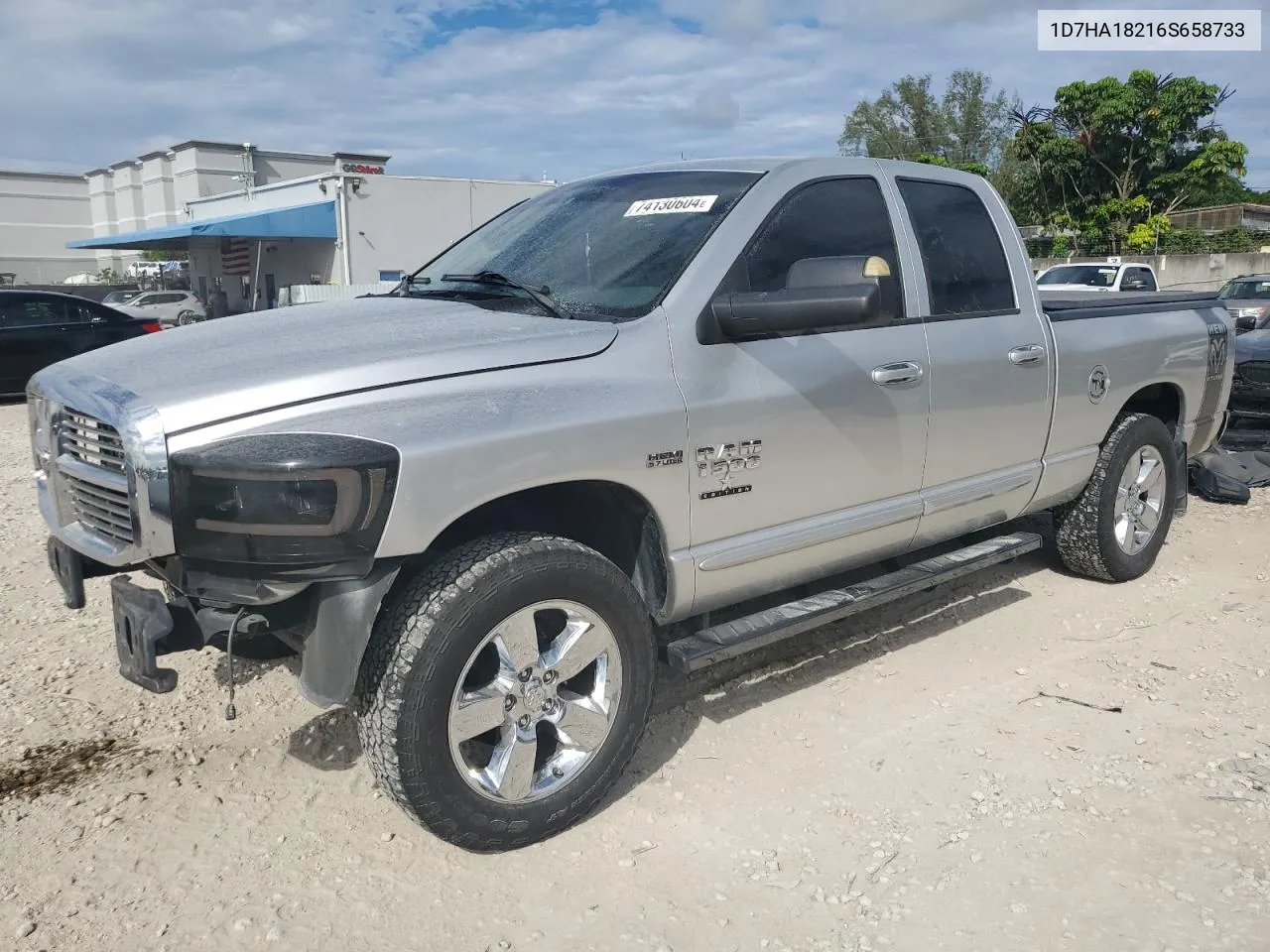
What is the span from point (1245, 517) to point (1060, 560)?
215 centimetres

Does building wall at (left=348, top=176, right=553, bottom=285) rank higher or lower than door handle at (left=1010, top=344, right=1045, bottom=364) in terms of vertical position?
higher

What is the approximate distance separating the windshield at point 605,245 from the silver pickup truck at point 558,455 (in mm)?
15

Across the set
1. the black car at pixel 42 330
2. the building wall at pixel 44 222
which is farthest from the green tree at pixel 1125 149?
the building wall at pixel 44 222

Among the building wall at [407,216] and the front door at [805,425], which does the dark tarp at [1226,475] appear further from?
the building wall at [407,216]

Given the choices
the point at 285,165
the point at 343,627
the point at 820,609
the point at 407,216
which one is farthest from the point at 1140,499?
the point at 285,165

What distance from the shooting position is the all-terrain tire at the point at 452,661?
105 inches

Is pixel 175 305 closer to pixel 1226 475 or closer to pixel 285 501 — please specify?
pixel 1226 475

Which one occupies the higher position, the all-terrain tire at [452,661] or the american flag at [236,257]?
the american flag at [236,257]

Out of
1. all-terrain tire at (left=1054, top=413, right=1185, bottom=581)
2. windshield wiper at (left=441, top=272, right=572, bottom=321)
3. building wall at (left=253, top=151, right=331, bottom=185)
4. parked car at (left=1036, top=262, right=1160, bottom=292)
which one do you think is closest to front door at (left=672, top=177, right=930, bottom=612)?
windshield wiper at (left=441, top=272, right=572, bottom=321)

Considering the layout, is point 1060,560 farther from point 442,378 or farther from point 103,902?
point 103,902

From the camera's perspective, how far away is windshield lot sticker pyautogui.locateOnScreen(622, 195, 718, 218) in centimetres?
353

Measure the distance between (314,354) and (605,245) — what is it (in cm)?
119

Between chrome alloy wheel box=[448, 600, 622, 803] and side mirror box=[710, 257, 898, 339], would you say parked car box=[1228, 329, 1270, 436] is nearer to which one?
side mirror box=[710, 257, 898, 339]

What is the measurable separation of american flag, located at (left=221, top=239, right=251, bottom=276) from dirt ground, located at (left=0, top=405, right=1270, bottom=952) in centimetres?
3283
